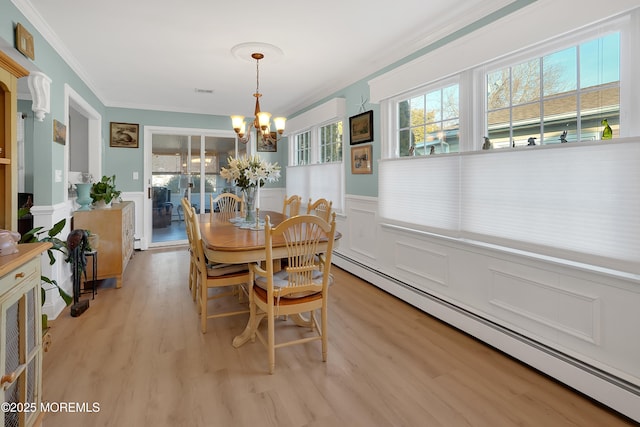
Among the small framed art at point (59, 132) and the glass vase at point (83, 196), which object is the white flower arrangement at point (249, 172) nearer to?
the small framed art at point (59, 132)

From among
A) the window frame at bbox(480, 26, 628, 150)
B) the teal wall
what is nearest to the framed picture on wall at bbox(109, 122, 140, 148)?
the teal wall

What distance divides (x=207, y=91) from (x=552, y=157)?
4.25 m

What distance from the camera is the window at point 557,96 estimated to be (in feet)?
6.19

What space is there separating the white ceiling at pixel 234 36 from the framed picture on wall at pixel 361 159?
828 mm

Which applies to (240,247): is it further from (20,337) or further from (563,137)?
(563,137)

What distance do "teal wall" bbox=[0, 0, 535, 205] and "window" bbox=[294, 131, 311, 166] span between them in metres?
0.36

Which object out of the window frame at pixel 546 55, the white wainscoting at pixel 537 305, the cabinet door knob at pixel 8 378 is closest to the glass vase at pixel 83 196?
the cabinet door knob at pixel 8 378

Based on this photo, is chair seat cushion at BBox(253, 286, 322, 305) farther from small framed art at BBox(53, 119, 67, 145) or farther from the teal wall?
small framed art at BBox(53, 119, 67, 145)

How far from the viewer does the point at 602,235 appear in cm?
182

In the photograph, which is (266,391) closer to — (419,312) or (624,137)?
(419,312)

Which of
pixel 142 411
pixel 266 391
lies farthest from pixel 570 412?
pixel 142 411

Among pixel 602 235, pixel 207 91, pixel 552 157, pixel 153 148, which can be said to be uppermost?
pixel 207 91

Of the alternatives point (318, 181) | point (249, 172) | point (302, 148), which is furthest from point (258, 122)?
point (302, 148)

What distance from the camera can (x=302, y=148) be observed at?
584 cm
